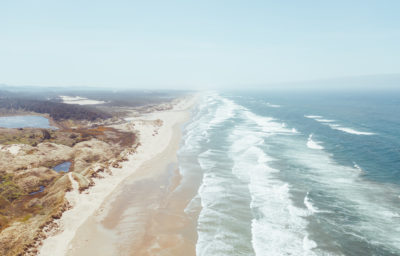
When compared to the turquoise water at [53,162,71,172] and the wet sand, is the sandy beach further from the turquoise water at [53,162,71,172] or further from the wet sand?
the turquoise water at [53,162,71,172]

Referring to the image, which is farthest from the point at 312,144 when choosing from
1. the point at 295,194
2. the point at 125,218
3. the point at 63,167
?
the point at 63,167

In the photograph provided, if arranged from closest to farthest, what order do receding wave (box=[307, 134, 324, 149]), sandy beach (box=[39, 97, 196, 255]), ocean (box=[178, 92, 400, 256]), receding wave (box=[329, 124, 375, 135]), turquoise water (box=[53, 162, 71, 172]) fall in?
sandy beach (box=[39, 97, 196, 255]) → ocean (box=[178, 92, 400, 256]) → turquoise water (box=[53, 162, 71, 172]) → receding wave (box=[307, 134, 324, 149]) → receding wave (box=[329, 124, 375, 135])

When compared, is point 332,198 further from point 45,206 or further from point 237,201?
point 45,206

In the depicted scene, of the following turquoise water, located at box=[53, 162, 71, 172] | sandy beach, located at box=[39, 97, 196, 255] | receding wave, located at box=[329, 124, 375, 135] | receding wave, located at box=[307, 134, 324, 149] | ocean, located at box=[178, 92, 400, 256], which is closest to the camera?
sandy beach, located at box=[39, 97, 196, 255]

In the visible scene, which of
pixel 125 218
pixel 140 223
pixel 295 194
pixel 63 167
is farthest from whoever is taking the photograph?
pixel 63 167

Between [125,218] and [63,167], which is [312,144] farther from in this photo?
[63,167]

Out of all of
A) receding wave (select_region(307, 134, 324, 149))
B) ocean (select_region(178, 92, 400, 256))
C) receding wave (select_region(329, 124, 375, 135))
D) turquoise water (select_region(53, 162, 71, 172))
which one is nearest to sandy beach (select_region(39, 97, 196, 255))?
ocean (select_region(178, 92, 400, 256))
